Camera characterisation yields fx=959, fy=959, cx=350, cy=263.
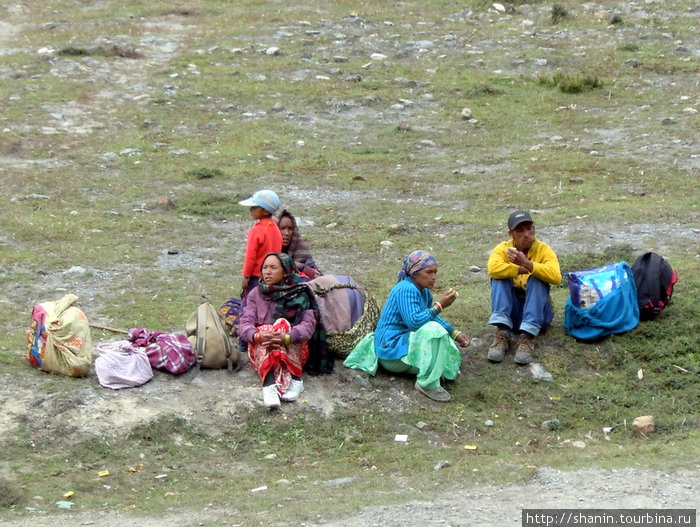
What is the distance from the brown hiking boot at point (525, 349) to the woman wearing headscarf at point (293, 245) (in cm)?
162

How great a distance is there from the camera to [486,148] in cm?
1235

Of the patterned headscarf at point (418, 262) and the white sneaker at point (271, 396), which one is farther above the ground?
the patterned headscarf at point (418, 262)

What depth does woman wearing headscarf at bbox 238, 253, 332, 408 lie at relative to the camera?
6.03m

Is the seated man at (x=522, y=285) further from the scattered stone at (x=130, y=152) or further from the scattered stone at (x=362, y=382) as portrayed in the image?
the scattered stone at (x=130, y=152)

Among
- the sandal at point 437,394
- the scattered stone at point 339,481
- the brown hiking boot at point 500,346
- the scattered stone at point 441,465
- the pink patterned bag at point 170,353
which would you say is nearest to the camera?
the scattered stone at point 339,481

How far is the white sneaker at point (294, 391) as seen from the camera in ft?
19.6

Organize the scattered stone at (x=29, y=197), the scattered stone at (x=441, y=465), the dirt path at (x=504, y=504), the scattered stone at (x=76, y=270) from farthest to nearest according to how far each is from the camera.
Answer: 1. the scattered stone at (x=29, y=197)
2. the scattered stone at (x=76, y=270)
3. the scattered stone at (x=441, y=465)
4. the dirt path at (x=504, y=504)

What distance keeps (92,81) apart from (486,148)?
629 cm

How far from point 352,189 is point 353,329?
4.86 m

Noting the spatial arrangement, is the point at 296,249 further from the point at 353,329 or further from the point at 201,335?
the point at 201,335

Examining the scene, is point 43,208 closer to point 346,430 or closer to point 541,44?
point 346,430

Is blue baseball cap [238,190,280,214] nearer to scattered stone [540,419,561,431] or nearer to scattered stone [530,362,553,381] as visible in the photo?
scattered stone [530,362,553,381]

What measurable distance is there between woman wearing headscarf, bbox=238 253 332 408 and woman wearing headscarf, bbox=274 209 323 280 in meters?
0.84

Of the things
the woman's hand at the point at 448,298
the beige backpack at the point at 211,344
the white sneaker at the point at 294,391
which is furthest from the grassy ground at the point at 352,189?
the woman's hand at the point at 448,298
